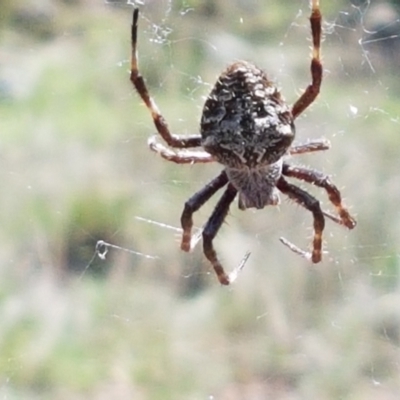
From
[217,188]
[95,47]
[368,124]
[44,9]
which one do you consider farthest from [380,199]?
[44,9]

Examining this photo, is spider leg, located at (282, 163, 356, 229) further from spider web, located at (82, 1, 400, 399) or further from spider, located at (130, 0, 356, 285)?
spider web, located at (82, 1, 400, 399)

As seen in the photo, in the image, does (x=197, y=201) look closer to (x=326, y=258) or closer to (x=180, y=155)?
(x=180, y=155)

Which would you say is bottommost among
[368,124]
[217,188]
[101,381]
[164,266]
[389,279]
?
[101,381]

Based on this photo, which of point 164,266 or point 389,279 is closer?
point 389,279

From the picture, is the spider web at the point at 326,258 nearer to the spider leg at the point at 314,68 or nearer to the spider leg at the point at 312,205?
the spider leg at the point at 312,205

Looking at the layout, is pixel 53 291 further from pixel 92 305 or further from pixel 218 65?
pixel 218 65

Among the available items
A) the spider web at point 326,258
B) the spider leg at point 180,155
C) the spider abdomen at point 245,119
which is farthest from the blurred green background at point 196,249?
the spider abdomen at point 245,119

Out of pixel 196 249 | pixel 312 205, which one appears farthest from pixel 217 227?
pixel 196 249

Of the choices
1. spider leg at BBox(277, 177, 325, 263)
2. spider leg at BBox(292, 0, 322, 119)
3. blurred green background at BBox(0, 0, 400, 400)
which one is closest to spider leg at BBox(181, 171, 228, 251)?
spider leg at BBox(277, 177, 325, 263)
